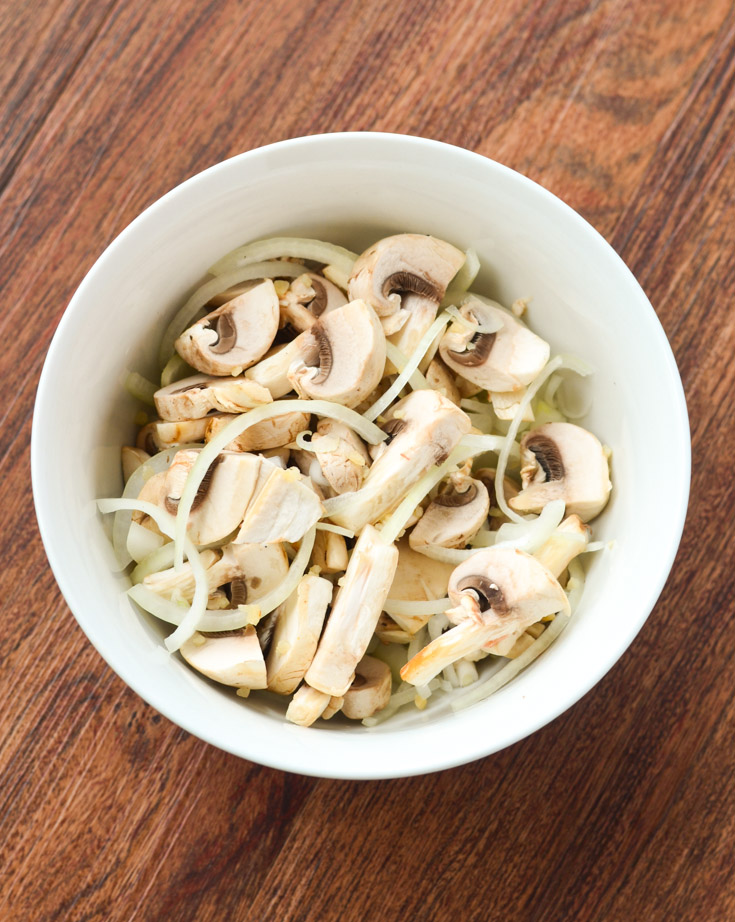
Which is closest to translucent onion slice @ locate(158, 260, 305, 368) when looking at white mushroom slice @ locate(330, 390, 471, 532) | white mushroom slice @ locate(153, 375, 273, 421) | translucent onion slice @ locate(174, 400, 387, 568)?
white mushroom slice @ locate(153, 375, 273, 421)

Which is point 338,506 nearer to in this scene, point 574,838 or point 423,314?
point 423,314

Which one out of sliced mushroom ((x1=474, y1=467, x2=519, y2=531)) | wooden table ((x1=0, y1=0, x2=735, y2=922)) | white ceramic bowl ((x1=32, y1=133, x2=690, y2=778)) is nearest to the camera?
white ceramic bowl ((x1=32, y1=133, x2=690, y2=778))

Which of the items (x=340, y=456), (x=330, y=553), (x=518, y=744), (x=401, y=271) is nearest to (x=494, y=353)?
(x=401, y=271)

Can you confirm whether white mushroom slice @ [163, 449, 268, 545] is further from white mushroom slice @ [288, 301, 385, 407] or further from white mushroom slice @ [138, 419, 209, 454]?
white mushroom slice @ [288, 301, 385, 407]

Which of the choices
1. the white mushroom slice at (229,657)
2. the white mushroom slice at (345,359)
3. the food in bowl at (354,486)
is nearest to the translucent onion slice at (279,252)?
the food in bowl at (354,486)

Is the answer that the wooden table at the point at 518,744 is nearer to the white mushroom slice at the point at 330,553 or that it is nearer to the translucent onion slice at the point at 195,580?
the translucent onion slice at the point at 195,580
